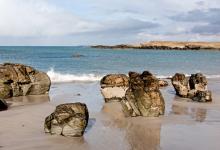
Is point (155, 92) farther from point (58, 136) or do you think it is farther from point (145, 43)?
point (145, 43)

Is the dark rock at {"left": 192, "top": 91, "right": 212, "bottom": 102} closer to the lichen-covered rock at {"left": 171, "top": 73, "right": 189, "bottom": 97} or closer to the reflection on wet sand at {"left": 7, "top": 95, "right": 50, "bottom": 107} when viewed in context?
the lichen-covered rock at {"left": 171, "top": 73, "right": 189, "bottom": 97}

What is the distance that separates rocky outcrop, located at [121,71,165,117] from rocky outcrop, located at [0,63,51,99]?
726 cm

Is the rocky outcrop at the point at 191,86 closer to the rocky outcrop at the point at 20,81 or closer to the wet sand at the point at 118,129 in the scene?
the wet sand at the point at 118,129

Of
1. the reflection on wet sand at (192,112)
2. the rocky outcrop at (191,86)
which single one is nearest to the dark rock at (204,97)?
the rocky outcrop at (191,86)

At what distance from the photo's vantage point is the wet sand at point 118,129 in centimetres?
1124

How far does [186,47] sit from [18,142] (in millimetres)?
157684

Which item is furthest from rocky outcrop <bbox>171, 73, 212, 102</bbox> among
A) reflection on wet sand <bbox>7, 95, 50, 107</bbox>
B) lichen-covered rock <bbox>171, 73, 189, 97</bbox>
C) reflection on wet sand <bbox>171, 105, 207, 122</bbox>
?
reflection on wet sand <bbox>7, 95, 50, 107</bbox>

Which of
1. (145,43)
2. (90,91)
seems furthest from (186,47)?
(90,91)

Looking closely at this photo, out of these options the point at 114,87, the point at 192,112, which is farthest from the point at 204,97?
the point at 114,87

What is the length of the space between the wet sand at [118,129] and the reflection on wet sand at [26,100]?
0.07 m

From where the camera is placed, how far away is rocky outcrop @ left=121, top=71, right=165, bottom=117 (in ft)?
52.1

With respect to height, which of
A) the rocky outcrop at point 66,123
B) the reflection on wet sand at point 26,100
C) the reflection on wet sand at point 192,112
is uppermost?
the rocky outcrop at point 66,123

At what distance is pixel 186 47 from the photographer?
542ft

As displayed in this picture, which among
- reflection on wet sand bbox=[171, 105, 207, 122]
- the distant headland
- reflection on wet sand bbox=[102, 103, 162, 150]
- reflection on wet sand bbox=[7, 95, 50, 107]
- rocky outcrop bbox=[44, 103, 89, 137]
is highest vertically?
rocky outcrop bbox=[44, 103, 89, 137]
